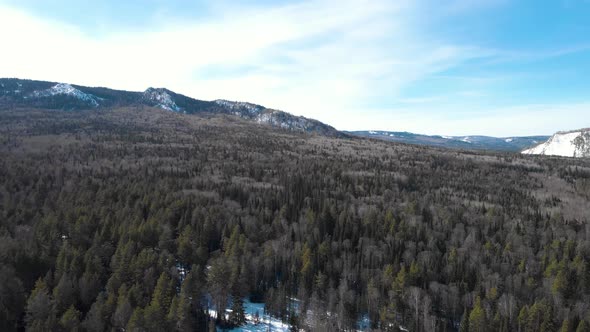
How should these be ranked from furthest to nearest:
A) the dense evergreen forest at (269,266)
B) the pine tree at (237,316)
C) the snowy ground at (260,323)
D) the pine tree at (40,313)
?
the pine tree at (237,316) < the snowy ground at (260,323) < the dense evergreen forest at (269,266) < the pine tree at (40,313)

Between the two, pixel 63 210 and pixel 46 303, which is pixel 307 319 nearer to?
pixel 46 303

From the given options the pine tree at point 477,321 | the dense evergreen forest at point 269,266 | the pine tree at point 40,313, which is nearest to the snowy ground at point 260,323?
the dense evergreen forest at point 269,266

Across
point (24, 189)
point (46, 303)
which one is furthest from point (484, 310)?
point (24, 189)

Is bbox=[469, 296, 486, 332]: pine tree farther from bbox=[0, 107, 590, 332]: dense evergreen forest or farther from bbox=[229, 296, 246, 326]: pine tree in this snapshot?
bbox=[229, 296, 246, 326]: pine tree

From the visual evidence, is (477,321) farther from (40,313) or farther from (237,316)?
(40,313)

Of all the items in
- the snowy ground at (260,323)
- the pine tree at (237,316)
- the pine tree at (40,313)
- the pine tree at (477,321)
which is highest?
the pine tree at (40,313)

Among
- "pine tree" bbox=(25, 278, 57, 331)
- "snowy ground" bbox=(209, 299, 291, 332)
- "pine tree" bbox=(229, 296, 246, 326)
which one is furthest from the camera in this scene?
"pine tree" bbox=(229, 296, 246, 326)

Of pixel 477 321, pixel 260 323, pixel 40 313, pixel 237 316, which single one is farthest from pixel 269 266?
pixel 40 313

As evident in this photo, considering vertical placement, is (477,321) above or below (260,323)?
above

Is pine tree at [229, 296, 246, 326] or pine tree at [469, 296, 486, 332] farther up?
pine tree at [469, 296, 486, 332]

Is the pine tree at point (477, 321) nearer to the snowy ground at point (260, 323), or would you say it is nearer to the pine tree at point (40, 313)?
the snowy ground at point (260, 323)

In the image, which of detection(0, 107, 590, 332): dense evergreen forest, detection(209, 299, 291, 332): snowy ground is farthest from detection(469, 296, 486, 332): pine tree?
detection(209, 299, 291, 332): snowy ground
